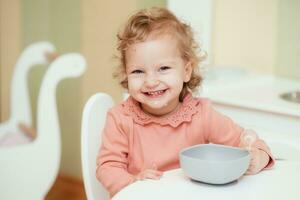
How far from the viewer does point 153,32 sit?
51.5 inches

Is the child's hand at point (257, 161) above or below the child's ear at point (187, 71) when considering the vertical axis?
below

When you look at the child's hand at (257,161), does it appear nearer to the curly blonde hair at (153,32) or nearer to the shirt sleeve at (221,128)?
the shirt sleeve at (221,128)

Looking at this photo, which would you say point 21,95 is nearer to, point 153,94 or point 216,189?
point 153,94

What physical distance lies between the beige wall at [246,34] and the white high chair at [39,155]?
0.67 metres

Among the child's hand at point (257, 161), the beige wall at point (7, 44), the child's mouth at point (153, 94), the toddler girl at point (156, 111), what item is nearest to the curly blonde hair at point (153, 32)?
the toddler girl at point (156, 111)

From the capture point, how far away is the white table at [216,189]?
107 cm

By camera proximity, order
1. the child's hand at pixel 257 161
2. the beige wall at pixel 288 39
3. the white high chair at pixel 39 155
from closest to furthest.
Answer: the child's hand at pixel 257 161, the white high chair at pixel 39 155, the beige wall at pixel 288 39

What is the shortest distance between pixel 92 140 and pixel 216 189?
38 cm

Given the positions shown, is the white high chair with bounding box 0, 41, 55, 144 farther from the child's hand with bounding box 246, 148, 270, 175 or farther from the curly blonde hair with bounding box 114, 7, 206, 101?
the child's hand with bounding box 246, 148, 270, 175

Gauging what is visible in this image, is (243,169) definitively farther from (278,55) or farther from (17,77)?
(17,77)

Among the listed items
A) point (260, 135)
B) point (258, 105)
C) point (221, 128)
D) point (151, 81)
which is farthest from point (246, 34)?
point (151, 81)

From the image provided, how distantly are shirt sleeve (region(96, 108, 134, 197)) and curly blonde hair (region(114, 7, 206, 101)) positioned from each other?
0.15 meters

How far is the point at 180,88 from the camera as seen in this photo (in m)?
1.35

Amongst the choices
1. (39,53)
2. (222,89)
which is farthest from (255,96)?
(39,53)
